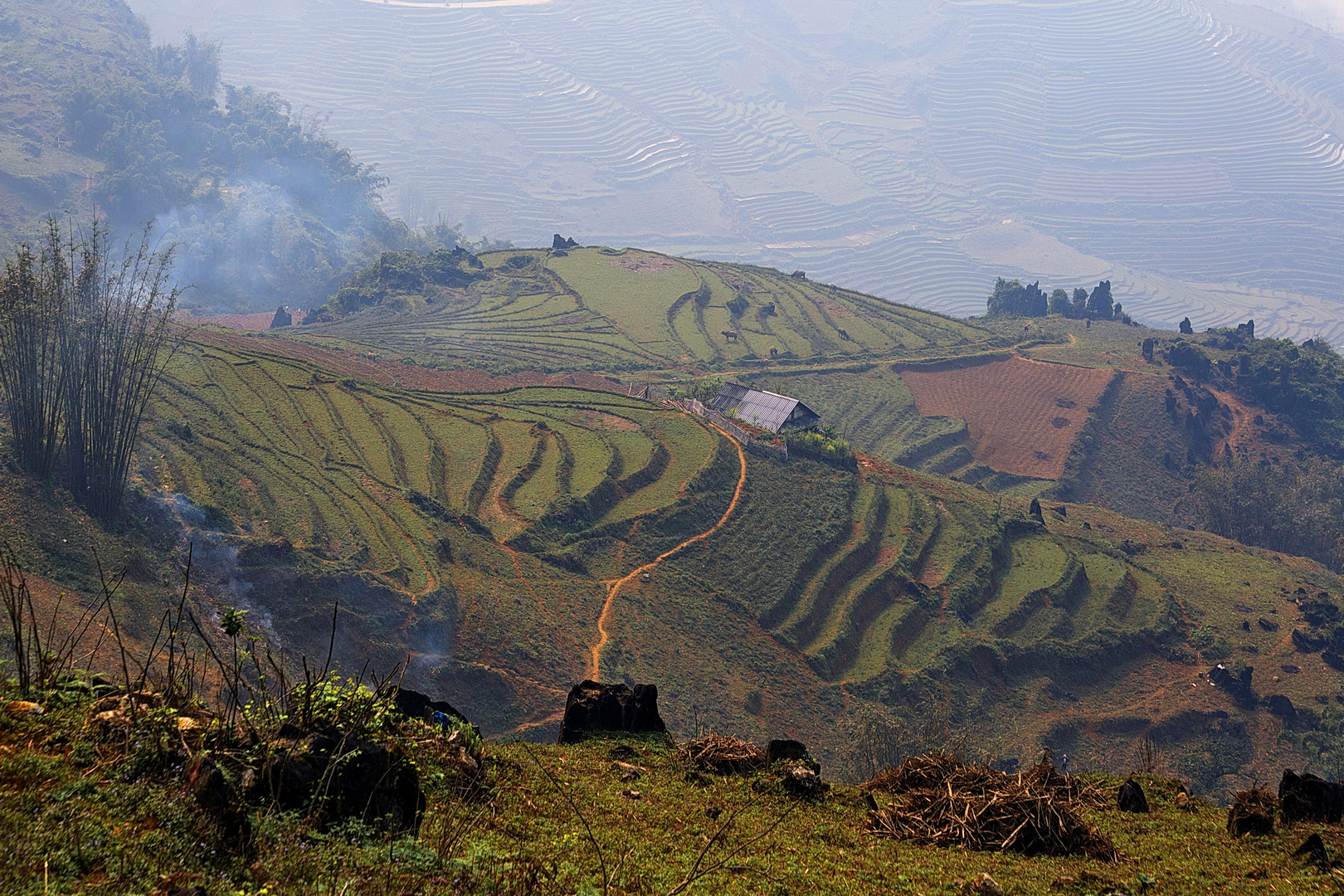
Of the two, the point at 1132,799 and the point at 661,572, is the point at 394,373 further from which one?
the point at 1132,799

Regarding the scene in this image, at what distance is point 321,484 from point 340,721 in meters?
36.5

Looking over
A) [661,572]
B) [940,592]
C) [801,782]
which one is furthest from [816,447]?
[801,782]

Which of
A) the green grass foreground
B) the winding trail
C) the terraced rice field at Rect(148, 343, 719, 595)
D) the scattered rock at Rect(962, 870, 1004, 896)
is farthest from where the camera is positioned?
the terraced rice field at Rect(148, 343, 719, 595)

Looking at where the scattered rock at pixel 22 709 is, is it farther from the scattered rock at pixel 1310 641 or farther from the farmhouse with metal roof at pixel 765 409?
the scattered rock at pixel 1310 641

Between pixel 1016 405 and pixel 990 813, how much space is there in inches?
3552

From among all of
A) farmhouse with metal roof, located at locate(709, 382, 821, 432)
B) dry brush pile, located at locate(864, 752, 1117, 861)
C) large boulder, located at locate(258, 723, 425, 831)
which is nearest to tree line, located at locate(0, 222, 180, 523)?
large boulder, located at locate(258, 723, 425, 831)

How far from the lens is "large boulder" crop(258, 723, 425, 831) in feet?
36.9

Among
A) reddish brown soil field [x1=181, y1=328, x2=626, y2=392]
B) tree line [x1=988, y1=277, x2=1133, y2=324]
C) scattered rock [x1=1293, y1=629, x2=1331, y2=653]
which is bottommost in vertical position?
scattered rock [x1=1293, y1=629, x2=1331, y2=653]

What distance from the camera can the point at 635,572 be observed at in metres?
49.2

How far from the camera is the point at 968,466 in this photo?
91.5 m

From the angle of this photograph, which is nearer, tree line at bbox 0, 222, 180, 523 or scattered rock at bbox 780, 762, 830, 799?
scattered rock at bbox 780, 762, 830, 799

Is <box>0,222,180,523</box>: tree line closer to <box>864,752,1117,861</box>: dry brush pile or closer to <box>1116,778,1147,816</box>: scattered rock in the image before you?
<box>864,752,1117,861</box>: dry brush pile

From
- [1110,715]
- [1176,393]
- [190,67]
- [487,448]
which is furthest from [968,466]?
[190,67]

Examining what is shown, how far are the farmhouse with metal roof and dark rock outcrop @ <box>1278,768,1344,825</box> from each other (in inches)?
1935
